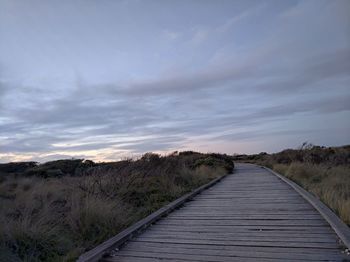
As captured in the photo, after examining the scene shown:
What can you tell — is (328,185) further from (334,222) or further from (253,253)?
(253,253)

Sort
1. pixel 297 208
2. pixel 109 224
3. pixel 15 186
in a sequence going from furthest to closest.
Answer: pixel 15 186 < pixel 297 208 < pixel 109 224

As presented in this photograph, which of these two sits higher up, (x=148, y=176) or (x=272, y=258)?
(x=148, y=176)

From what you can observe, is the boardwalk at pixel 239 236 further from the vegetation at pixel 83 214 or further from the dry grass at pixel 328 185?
the vegetation at pixel 83 214

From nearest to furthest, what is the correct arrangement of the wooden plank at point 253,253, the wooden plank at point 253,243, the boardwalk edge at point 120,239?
the wooden plank at point 253,253, the boardwalk edge at point 120,239, the wooden plank at point 253,243

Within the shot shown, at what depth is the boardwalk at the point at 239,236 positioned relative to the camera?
197 inches

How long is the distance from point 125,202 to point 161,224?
2.63 meters

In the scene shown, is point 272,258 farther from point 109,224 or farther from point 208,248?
point 109,224

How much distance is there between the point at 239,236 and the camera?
604 centimetres

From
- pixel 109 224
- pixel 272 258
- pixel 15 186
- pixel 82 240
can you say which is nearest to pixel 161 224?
pixel 109 224

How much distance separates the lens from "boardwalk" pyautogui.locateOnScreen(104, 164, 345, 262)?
16.4ft

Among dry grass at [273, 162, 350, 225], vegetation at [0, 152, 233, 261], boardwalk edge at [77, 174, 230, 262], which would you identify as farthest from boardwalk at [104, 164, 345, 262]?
vegetation at [0, 152, 233, 261]

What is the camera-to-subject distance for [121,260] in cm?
505

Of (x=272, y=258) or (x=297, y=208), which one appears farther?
(x=297, y=208)

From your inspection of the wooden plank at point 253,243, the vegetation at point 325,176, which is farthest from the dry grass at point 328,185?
the wooden plank at point 253,243
